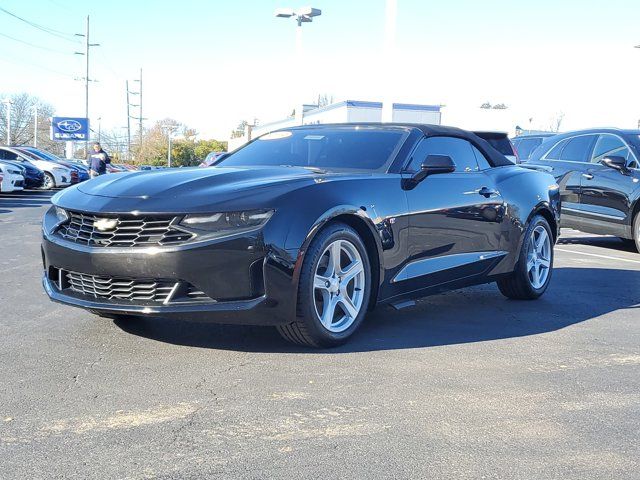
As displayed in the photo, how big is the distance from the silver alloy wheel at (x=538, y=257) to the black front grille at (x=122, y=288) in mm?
3543

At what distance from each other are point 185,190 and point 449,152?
8.19 feet

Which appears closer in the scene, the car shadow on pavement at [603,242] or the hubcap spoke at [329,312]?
the hubcap spoke at [329,312]

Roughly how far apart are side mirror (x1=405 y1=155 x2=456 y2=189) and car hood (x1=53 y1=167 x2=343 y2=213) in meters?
0.65

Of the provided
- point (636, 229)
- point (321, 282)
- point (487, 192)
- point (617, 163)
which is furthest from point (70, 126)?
point (321, 282)

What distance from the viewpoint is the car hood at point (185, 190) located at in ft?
13.5

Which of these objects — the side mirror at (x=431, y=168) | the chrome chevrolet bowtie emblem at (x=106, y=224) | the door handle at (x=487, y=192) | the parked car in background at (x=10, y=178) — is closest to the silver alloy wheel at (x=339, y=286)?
the side mirror at (x=431, y=168)

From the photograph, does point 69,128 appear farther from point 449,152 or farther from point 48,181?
Result: point 449,152

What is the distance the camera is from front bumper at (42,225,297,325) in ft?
13.1

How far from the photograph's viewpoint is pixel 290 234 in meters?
4.14

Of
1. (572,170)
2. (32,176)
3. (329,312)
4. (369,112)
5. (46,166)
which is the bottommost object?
(329,312)

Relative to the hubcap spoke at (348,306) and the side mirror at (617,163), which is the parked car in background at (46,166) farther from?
the hubcap spoke at (348,306)

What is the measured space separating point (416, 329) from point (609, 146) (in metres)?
6.93

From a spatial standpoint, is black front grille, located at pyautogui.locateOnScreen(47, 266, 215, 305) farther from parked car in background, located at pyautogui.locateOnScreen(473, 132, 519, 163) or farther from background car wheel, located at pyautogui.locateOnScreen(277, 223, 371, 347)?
parked car in background, located at pyautogui.locateOnScreen(473, 132, 519, 163)

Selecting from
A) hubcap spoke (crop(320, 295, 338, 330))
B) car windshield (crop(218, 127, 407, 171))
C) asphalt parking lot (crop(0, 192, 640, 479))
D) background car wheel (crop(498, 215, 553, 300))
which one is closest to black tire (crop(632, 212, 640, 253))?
background car wheel (crop(498, 215, 553, 300))
